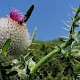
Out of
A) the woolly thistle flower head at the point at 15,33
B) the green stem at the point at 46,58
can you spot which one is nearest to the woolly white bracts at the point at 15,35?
the woolly thistle flower head at the point at 15,33

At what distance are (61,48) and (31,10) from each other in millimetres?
389

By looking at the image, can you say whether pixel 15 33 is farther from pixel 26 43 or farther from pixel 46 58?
pixel 46 58

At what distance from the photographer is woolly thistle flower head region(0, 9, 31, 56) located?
9.20 ft

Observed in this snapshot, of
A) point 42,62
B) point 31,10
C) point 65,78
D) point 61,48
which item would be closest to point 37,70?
point 42,62

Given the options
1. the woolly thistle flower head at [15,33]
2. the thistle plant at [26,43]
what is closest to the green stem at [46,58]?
the thistle plant at [26,43]

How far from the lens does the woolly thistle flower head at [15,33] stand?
2.81m

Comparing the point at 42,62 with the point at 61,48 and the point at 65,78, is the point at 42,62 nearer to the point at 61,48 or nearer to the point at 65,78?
the point at 61,48

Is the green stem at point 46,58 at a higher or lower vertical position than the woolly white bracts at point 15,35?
lower

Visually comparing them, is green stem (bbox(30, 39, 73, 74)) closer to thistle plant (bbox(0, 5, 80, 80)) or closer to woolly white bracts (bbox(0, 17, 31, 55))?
thistle plant (bbox(0, 5, 80, 80))

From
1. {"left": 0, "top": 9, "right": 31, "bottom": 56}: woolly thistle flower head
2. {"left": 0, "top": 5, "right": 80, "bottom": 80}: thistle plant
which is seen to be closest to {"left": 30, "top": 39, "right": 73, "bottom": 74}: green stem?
{"left": 0, "top": 5, "right": 80, "bottom": 80}: thistle plant

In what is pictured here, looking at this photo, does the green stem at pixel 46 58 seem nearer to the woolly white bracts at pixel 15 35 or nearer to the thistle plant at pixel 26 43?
the thistle plant at pixel 26 43

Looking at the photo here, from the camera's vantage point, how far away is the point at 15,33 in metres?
2.89

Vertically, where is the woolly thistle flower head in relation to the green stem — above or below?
above

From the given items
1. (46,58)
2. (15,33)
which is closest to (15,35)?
(15,33)
